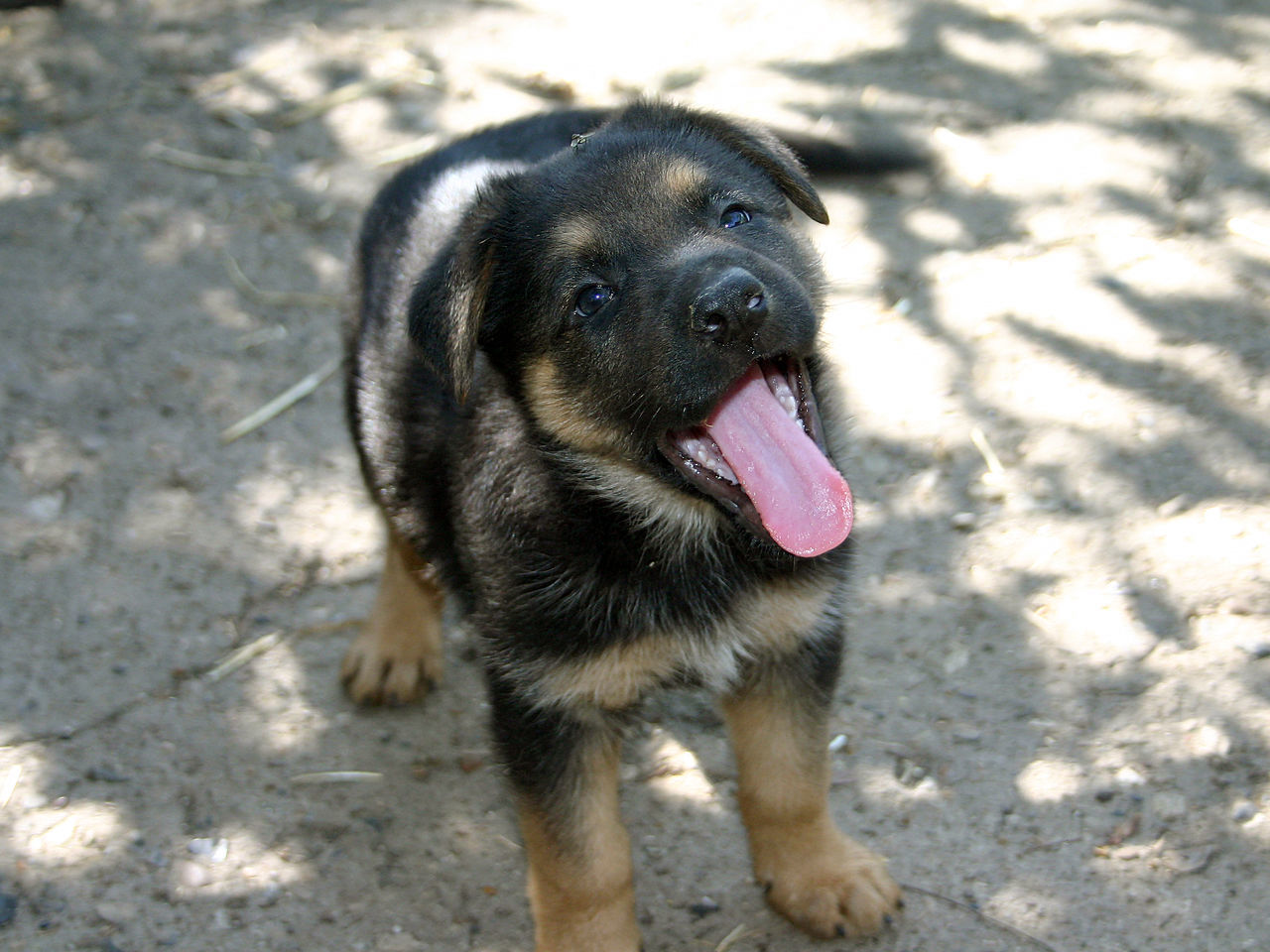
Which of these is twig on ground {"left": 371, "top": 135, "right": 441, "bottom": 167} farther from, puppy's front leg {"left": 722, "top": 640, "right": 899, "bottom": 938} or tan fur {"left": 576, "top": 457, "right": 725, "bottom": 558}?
puppy's front leg {"left": 722, "top": 640, "right": 899, "bottom": 938}

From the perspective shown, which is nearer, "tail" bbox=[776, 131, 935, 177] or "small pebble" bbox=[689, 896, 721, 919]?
"small pebble" bbox=[689, 896, 721, 919]

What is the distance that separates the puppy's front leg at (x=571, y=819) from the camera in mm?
2951

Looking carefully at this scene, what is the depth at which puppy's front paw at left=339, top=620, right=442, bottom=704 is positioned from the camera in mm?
3939

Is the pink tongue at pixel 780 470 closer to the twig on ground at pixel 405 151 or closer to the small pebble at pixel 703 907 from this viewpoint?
the small pebble at pixel 703 907

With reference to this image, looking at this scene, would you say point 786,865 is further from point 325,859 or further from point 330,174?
point 330,174

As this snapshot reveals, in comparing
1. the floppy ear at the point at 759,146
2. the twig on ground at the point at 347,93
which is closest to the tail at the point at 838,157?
the floppy ear at the point at 759,146

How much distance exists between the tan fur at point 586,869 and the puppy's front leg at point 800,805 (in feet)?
1.24

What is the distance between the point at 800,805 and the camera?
10.5 feet

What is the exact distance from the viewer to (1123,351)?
4.65 m

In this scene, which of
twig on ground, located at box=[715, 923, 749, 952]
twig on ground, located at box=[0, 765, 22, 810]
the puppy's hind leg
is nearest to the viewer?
twig on ground, located at box=[715, 923, 749, 952]

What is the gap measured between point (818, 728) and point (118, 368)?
10.6ft

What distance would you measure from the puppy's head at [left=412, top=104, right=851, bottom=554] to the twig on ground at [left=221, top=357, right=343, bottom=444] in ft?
6.50

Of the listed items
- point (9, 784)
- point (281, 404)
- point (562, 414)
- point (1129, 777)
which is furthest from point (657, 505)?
point (281, 404)

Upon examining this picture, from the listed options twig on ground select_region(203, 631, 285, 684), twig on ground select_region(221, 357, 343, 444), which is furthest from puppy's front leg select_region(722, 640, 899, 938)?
twig on ground select_region(221, 357, 343, 444)
